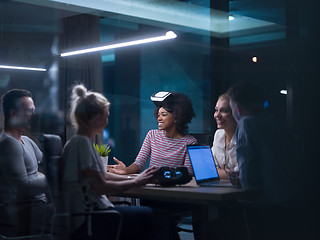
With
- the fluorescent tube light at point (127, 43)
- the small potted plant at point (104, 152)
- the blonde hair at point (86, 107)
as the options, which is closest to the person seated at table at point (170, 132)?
the small potted plant at point (104, 152)

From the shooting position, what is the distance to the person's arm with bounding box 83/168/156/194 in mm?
2494

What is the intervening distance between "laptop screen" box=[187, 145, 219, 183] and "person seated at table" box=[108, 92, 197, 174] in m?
0.21

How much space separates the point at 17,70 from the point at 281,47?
2.90m

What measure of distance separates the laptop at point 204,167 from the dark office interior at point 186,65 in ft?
1.14

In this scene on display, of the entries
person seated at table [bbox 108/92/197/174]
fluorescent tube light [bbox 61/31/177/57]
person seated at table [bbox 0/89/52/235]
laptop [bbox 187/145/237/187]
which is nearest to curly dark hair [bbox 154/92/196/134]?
person seated at table [bbox 108/92/197/174]

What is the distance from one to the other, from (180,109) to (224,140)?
0.45 metres

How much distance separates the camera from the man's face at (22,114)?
341cm

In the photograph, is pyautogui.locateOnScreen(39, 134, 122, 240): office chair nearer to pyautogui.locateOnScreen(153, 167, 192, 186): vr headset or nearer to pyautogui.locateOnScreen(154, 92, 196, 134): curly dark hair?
pyautogui.locateOnScreen(153, 167, 192, 186): vr headset

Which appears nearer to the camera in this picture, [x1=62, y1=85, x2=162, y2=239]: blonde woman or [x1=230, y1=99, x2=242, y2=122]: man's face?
[x1=62, y1=85, x2=162, y2=239]: blonde woman

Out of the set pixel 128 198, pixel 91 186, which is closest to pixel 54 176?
pixel 91 186

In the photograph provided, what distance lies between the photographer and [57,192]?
2.76m

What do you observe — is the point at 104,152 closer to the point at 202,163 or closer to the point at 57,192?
the point at 57,192

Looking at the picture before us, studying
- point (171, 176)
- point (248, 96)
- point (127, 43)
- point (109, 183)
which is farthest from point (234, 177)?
point (127, 43)

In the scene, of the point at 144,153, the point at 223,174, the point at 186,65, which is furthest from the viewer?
the point at 144,153
